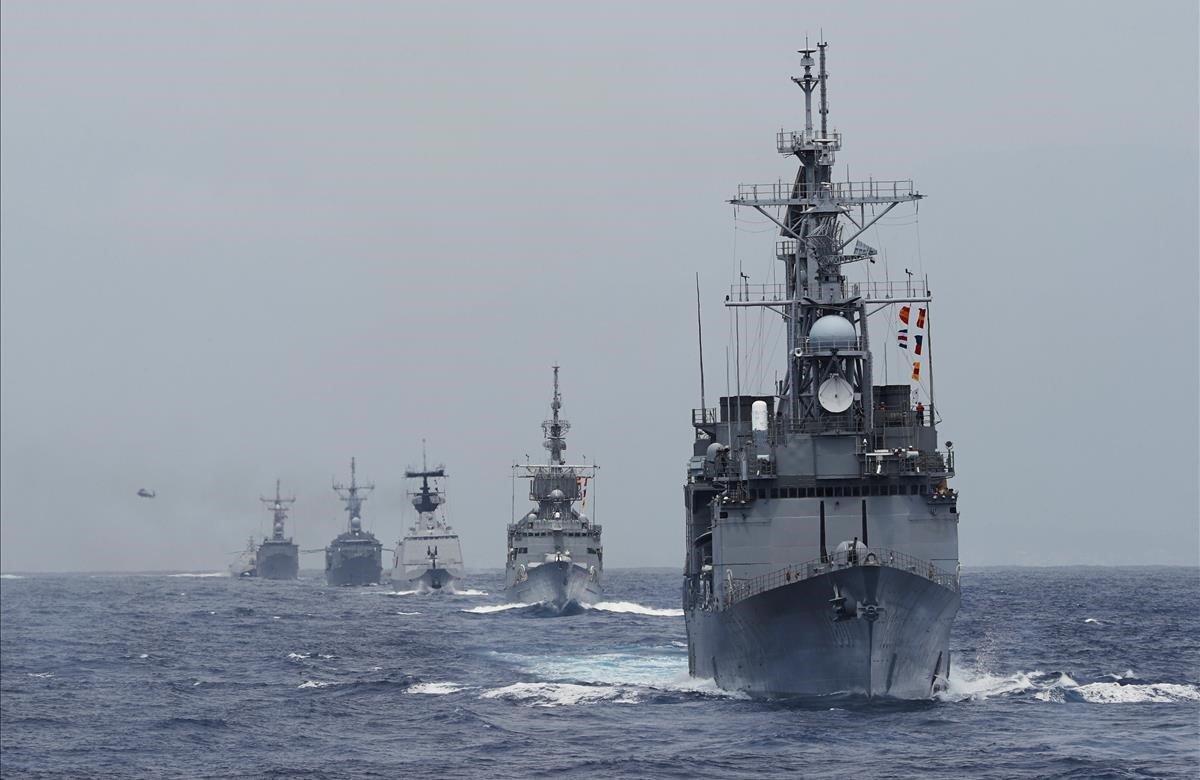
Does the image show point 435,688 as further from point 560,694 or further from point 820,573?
point 820,573

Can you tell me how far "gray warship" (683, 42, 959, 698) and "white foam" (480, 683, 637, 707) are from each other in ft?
9.11

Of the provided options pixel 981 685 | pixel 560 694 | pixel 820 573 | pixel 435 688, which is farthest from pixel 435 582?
pixel 820 573

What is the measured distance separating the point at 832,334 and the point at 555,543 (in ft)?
227

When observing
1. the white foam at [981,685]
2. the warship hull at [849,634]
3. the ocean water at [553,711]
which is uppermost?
the warship hull at [849,634]

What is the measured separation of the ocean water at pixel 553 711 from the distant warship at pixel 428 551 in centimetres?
6987

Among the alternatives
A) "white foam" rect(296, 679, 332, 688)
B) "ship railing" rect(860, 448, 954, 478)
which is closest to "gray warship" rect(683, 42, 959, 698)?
"ship railing" rect(860, 448, 954, 478)

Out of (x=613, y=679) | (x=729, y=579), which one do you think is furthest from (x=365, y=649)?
(x=729, y=579)

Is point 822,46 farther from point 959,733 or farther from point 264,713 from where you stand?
point 264,713

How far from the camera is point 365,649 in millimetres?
68062

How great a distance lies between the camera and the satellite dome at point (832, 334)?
43.8 metres

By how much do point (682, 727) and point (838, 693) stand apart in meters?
4.23

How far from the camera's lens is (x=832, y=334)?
4384 cm

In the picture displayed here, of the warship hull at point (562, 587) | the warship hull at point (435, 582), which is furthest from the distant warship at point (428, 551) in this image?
the warship hull at point (562, 587)

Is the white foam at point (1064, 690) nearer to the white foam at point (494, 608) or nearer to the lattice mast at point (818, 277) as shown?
the lattice mast at point (818, 277)
